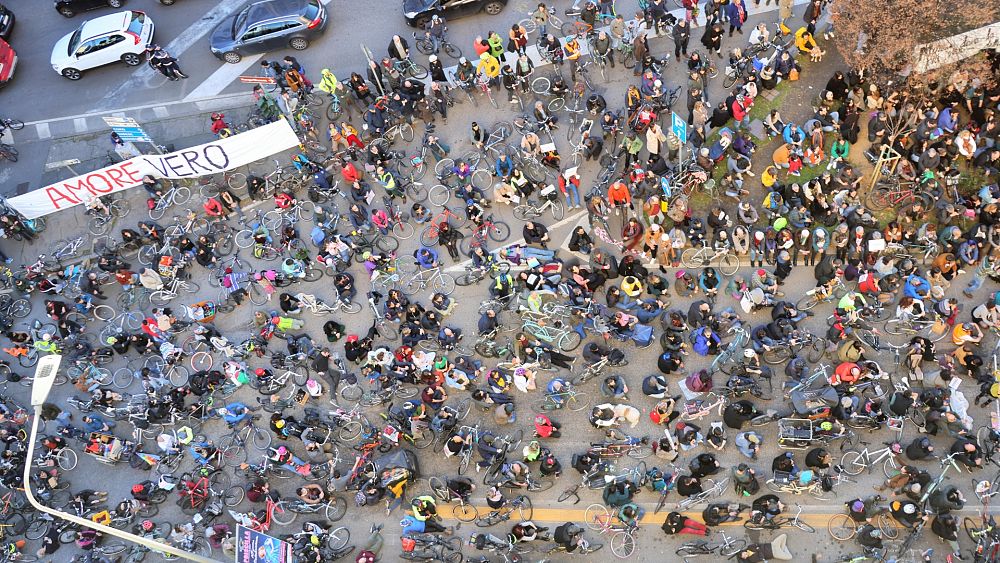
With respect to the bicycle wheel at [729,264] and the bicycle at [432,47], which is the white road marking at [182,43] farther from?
the bicycle wheel at [729,264]

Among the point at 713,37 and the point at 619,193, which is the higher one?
the point at 713,37

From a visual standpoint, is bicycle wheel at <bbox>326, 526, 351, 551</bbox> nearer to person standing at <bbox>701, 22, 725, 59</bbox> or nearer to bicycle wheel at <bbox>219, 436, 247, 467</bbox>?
bicycle wheel at <bbox>219, 436, 247, 467</bbox>

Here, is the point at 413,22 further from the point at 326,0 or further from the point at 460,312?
the point at 460,312

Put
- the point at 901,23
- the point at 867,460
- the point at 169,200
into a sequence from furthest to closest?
the point at 169,200 < the point at 901,23 < the point at 867,460

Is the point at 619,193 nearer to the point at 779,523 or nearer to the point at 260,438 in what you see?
the point at 779,523

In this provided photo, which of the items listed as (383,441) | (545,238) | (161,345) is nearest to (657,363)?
(545,238)

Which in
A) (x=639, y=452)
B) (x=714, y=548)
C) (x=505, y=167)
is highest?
(x=505, y=167)

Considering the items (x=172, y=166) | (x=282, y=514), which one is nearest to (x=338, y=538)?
(x=282, y=514)
